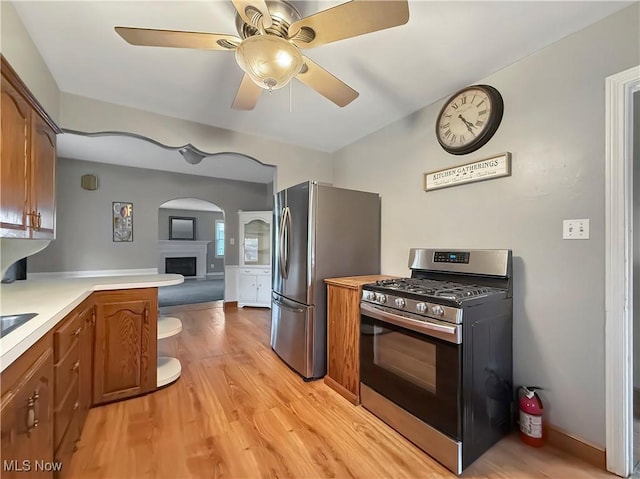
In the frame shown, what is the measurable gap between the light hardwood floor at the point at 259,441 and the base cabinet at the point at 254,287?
8.82ft

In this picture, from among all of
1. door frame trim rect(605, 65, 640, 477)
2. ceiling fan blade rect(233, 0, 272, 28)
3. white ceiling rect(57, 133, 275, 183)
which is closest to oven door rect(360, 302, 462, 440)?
door frame trim rect(605, 65, 640, 477)

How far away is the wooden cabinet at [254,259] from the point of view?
5262 mm

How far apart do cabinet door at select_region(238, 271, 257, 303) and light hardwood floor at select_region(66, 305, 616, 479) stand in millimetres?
2747

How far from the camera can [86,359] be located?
1.84m

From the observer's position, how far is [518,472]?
4.95 ft

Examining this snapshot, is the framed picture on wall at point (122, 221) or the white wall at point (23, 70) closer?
the white wall at point (23, 70)

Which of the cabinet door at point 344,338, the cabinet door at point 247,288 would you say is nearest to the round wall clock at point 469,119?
the cabinet door at point 344,338

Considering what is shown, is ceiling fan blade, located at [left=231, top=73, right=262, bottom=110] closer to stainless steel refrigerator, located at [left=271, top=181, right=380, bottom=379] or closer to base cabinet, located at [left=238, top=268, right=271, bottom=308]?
stainless steel refrigerator, located at [left=271, top=181, right=380, bottom=379]

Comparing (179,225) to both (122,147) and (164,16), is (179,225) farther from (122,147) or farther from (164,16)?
(164,16)

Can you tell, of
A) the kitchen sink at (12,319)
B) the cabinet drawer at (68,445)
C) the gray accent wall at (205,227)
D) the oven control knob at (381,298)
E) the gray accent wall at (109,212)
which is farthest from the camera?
the gray accent wall at (205,227)

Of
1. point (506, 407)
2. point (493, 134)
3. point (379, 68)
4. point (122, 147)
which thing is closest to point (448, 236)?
point (493, 134)

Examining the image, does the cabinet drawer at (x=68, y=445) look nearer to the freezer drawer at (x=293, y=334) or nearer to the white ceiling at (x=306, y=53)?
the freezer drawer at (x=293, y=334)

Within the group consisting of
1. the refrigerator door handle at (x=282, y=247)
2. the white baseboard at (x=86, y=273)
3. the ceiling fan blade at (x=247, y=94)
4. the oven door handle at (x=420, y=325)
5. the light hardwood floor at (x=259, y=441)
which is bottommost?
the light hardwood floor at (x=259, y=441)

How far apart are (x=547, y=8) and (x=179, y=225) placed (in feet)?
31.4
